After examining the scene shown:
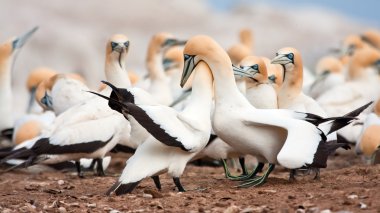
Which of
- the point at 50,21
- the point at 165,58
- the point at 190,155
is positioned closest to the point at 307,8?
the point at 50,21

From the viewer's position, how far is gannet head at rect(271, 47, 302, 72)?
1027 cm

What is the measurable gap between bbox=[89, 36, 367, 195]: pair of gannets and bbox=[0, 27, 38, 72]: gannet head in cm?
642

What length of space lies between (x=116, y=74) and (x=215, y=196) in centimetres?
385

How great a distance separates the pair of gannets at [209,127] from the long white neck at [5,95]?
588 cm

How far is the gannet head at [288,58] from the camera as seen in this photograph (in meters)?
10.3

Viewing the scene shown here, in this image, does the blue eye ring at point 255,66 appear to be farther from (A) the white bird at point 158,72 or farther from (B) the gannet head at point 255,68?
(A) the white bird at point 158,72

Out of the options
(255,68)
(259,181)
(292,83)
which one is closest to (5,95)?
(255,68)

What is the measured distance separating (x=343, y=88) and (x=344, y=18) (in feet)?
106

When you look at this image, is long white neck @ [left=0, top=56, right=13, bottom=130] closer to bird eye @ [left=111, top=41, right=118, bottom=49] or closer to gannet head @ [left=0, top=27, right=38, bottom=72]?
gannet head @ [left=0, top=27, right=38, bottom=72]

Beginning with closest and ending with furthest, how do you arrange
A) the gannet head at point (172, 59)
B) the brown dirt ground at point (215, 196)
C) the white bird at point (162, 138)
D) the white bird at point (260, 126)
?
the brown dirt ground at point (215, 196) < the white bird at point (162, 138) < the white bird at point (260, 126) < the gannet head at point (172, 59)

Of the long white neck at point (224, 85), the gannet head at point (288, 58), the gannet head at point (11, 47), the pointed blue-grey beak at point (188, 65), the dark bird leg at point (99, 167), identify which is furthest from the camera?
the gannet head at point (11, 47)

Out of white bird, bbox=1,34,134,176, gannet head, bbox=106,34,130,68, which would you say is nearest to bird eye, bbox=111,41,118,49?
gannet head, bbox=106,34,130,68

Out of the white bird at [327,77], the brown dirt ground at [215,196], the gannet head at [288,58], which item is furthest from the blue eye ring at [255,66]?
the white bird at [327,77]

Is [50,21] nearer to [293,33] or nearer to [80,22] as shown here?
[80,22]
